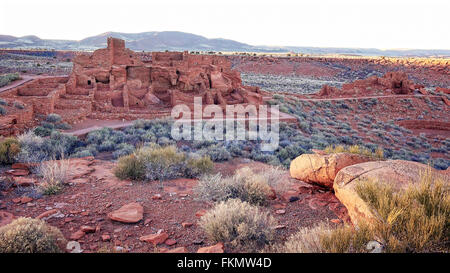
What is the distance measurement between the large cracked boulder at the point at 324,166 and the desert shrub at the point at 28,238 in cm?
438

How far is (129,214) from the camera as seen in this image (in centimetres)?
425

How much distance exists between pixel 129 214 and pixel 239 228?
6.32 ft

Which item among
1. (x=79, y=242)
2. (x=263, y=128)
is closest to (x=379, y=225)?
(x=79, y=242)

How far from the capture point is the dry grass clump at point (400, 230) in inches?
100.0

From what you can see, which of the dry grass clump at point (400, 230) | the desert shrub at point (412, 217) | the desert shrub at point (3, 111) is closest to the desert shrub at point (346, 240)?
the dry grass clump at point (400, 230)

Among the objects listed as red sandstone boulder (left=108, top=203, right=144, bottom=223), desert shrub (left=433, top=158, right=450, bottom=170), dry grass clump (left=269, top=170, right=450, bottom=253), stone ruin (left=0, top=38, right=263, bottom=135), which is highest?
stone ruin (left=0, top=38, right=263, bottom=135)

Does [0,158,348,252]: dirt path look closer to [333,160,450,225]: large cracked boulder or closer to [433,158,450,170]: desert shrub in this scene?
[333,160,450,225]: large cracked boulder

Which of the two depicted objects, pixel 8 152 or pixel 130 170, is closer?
pixel 130 170

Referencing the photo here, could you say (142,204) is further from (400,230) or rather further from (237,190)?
(400,230)

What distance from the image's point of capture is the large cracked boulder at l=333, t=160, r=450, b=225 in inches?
141

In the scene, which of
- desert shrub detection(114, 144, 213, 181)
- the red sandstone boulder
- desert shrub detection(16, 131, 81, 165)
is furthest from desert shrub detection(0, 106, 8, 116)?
the red sandstone boulder

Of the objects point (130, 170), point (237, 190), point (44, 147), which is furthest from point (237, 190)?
point (44, 147)

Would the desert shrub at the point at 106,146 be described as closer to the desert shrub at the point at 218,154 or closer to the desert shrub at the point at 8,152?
the desert shrub at the point at 8,152

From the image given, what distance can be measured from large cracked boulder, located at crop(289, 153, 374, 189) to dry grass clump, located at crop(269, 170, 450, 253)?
199 cm
